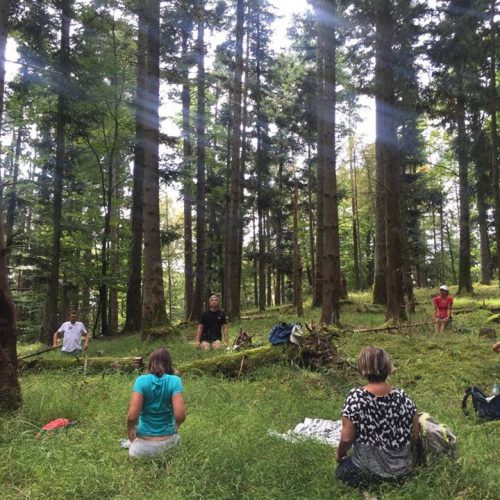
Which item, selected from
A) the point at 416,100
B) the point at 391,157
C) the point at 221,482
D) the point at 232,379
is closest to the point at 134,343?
the point at 232,379

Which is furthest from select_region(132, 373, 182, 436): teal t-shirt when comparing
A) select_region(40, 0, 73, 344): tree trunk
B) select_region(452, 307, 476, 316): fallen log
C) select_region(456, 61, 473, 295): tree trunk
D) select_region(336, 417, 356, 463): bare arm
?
select_region(456, 61, 473, 295): tree trunk

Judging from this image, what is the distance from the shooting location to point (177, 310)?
173 ft

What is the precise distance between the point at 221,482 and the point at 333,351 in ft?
15.4

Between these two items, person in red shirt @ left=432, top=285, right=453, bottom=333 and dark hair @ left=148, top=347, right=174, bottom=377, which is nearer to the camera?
dark hair @ left=148, top=347, right=174, bottom=377

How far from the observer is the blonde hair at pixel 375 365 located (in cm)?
387

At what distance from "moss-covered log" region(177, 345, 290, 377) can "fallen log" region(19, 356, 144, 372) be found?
2.84 ft

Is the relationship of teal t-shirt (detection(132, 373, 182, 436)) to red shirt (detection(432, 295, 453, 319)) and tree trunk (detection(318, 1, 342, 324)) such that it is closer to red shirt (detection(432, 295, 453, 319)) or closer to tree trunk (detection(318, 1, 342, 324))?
tree trunk (detection(318, 1, 342, 324))

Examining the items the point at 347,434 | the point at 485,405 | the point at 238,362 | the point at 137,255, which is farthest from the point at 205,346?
the point at 137,255

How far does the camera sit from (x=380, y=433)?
3.84 m

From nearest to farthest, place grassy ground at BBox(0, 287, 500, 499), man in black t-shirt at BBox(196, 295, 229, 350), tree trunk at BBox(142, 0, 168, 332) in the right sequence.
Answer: grassy ground at BBox(0, 287, 500, 499), man in black t-shirt at BBox(196, 295, 229, 350), tree trunk at BBox(142, 0, 168, 332)

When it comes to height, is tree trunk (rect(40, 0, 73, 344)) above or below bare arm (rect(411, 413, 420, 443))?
above

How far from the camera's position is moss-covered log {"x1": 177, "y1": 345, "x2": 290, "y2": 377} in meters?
8.21

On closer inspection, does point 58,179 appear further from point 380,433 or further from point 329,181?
point 380,433

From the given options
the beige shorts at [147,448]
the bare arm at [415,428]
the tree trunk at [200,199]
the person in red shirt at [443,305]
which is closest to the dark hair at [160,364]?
the beige shorts at [147,448]
